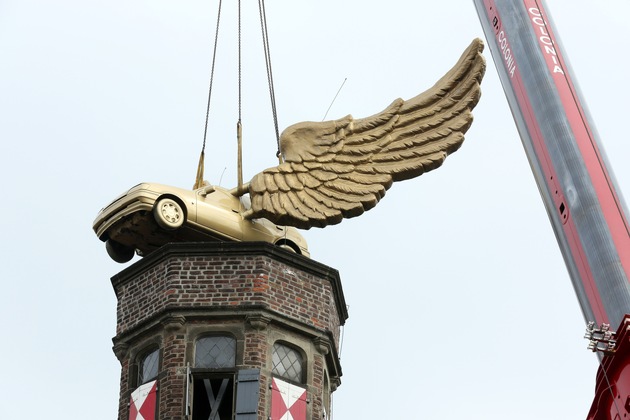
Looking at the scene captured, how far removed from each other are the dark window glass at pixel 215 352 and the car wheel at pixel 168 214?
1980 millimetres

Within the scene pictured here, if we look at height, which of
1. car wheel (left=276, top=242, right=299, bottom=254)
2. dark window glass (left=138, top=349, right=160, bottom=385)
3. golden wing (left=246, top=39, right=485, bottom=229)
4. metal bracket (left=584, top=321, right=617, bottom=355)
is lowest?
metal bracket (left=584, top=321, right=617, bottom=355)

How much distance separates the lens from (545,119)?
71.5 ft

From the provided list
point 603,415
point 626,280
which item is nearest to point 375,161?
point 626,280

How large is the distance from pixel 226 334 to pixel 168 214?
2.21 meters

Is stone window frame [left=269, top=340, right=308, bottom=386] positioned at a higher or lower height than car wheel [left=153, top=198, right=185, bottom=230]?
lower

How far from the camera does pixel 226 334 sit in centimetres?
2359

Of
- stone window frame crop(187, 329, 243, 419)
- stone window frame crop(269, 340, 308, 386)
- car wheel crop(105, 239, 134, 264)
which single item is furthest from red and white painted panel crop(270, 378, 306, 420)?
car wheel crop(105, 239, 134, 264)

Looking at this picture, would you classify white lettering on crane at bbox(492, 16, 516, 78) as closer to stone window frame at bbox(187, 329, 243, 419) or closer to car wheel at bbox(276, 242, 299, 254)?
car wheel at bbox(276, 242, 299, 254)

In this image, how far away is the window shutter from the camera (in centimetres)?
2272

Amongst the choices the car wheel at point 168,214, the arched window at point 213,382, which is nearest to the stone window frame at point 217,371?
the arched window at point 213,382

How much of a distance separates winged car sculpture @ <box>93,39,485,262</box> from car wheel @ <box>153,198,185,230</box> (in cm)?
2

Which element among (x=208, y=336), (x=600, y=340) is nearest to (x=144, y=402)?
(x=208, y=336)

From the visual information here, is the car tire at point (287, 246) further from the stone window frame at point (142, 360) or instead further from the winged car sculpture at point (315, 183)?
the stone window frame at point (142, 360)

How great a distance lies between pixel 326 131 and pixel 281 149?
0.79 metres
